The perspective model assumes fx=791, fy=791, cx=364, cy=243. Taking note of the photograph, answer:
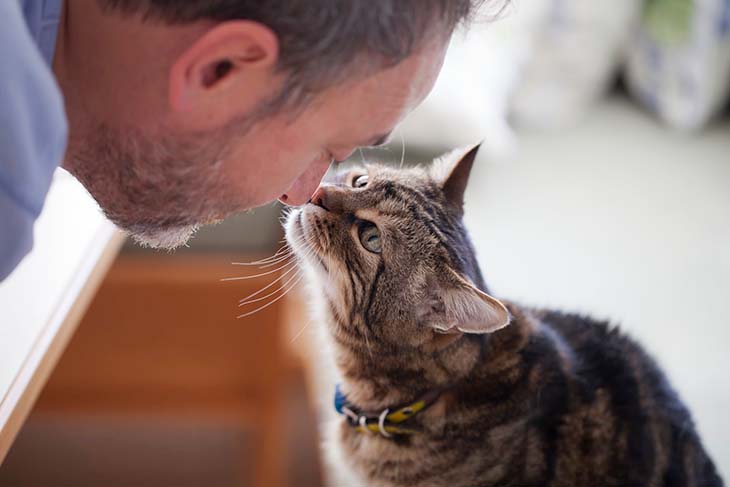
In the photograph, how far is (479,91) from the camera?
168cm

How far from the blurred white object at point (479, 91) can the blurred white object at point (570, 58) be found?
5cm

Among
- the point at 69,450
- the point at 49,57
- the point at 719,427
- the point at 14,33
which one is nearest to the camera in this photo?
the point at 14,33

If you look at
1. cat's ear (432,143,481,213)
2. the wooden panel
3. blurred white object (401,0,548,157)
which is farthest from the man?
the wooden panel

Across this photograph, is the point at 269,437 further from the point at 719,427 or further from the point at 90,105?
the point at 90,105

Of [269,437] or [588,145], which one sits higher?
[588,145]

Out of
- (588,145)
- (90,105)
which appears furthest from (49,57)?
(588,145)

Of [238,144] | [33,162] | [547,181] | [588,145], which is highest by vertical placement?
[588,145]

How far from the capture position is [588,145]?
186cm

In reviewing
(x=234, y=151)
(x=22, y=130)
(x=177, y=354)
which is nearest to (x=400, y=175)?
(x=234, y=151)

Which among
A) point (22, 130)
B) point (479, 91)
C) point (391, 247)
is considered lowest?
point (22, 130)

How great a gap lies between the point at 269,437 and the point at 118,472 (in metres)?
0.38

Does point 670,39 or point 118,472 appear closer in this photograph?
point 670,39

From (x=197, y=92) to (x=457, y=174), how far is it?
480mm

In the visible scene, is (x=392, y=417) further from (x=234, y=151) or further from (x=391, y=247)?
(x=234, y=151)
